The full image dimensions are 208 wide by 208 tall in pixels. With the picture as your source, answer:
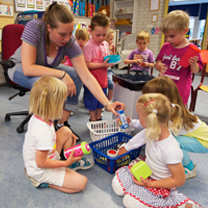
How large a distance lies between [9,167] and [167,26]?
1.56 m

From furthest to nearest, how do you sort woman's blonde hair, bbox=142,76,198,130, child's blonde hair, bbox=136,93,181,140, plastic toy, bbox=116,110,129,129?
1. plastic toy, bbox=116,110,129,129
2. woman's blonde hair, bbox=142,76,198,130
3. child's blonde hair, bbox=136,93,181,140

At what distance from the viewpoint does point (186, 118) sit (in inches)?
46.3

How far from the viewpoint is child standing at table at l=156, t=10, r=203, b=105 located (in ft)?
4.98

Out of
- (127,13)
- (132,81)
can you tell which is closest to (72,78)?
(132,81)

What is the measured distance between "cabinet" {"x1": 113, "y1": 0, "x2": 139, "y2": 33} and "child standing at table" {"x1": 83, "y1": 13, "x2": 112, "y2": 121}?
4714 millimetres

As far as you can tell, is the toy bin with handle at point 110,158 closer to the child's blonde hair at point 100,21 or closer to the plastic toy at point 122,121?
the plastic toy at point 122,121

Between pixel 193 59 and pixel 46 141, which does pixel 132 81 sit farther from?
pixel 46 141

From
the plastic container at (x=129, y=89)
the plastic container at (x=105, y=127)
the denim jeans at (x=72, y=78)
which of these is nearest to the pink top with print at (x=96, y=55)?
the plastic container at (x=129, y=89)

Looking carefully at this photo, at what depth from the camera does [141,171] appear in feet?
3.34

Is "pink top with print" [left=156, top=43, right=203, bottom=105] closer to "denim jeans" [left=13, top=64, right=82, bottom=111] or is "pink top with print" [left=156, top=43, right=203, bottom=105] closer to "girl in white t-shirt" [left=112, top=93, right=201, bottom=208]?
"girl in white t-shirt" [left=112, top=93, right=201, bottom=208]

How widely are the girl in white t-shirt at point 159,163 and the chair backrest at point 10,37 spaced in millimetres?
1662

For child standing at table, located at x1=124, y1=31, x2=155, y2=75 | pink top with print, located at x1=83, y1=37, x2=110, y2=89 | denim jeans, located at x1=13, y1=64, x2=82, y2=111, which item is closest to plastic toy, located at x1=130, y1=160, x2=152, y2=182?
denim jeans, located at x1=13, y1=64, x2=82, y2=111

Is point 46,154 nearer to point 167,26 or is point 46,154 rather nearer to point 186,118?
point 186,118

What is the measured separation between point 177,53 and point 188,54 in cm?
16
